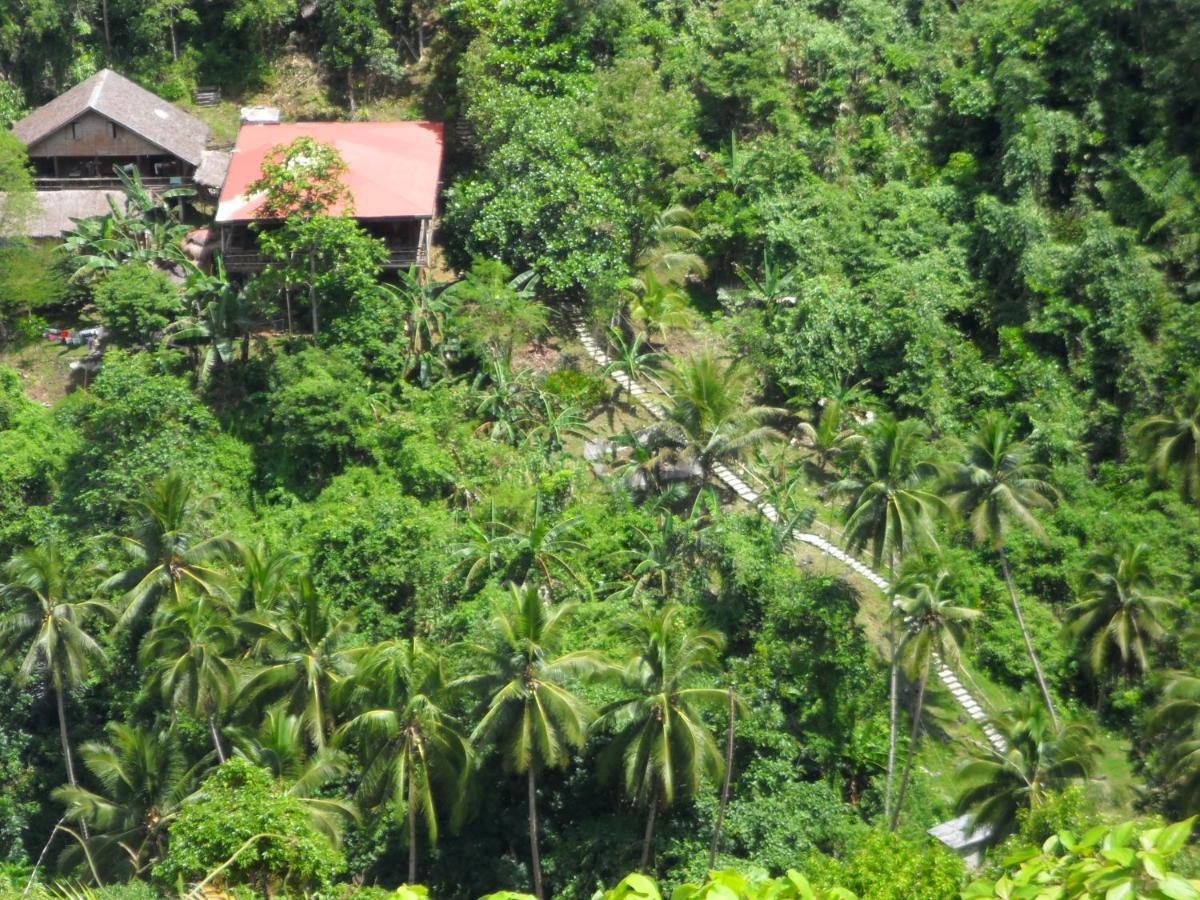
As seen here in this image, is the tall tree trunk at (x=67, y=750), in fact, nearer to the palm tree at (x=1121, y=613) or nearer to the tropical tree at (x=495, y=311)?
the tropical tree at (x=495, y=311)

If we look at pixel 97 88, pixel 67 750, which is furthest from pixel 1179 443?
pixel 97 88

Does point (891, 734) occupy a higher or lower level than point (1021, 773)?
lower

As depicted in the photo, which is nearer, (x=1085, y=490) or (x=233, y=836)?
(x=233, y=836)

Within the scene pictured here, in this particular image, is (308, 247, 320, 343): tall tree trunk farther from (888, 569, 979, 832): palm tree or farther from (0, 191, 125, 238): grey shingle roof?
(888, 569, 979, 832): palm tree

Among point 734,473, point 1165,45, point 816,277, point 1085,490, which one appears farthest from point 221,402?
point 1165,45

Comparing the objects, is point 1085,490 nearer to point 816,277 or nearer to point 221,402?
point 816,277

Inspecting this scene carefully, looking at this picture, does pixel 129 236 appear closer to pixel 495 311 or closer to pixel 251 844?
pixel 495 311
